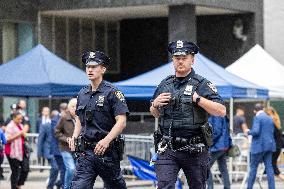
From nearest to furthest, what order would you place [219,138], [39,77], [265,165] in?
[219,138]
[265,165]
[39,77]

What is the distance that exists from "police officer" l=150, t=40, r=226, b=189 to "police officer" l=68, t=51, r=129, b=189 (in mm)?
723

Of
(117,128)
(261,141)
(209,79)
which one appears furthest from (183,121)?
(209,79)

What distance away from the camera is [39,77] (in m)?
18.6

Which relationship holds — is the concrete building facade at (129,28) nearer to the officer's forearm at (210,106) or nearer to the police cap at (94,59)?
the police cap at (94,59)

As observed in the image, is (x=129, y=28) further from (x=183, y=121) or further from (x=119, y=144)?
(x=183, y=121)

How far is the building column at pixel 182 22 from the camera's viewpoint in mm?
29344

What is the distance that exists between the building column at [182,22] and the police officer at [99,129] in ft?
64.3

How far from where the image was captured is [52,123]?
16812 millimetres

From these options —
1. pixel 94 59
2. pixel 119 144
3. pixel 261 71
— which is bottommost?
pixel 119 144

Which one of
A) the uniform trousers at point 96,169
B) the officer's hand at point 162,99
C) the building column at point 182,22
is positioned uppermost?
the building column at point 182,22

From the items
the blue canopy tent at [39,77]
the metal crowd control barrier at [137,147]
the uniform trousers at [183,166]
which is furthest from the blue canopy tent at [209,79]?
the uniform trousers at [183,166]

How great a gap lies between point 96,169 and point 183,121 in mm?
1271

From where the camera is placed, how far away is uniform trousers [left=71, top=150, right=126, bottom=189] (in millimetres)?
9602

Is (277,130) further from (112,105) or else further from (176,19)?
(176,19)
